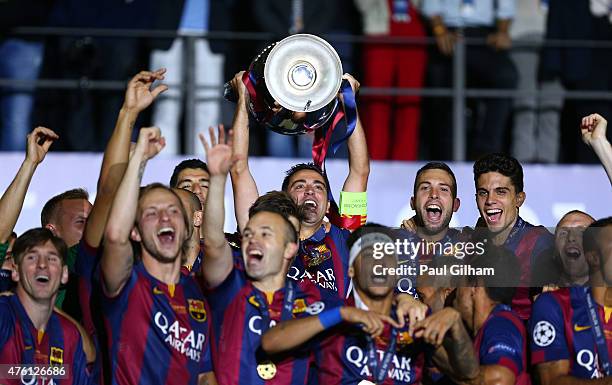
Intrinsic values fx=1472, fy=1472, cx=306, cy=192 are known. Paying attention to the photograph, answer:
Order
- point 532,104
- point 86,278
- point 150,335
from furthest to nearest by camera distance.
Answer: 1. point 532,104
2. point 86,278
3. point 150,335

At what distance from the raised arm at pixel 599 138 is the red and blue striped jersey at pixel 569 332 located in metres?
0.85

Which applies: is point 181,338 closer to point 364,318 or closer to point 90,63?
point 364,318

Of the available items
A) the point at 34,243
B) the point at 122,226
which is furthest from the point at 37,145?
the point at 122,226

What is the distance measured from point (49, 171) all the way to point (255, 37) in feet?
6.23

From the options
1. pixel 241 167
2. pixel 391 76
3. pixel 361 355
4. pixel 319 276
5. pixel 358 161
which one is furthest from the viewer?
pixel 391 76

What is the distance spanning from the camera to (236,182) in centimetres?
821

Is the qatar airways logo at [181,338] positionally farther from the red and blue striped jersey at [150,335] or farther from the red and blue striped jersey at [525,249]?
the red and blue striped jersey at [525,249]

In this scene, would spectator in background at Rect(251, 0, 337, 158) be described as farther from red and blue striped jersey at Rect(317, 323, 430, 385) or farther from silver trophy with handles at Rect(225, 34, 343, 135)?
red and blue striped jersey at Rect(317, 323, 430, 385)

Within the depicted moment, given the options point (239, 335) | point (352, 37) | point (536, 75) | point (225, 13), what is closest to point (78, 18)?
point (225, 13)

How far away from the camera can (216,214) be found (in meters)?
7.01

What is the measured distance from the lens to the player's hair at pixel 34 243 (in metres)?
7.38

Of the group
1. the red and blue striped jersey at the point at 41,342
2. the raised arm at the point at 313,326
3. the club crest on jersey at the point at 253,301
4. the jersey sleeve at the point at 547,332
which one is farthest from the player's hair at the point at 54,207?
the jersey sleeve at the point at 547,332

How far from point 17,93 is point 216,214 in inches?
195

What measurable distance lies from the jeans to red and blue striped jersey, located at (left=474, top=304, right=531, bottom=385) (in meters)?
5.03
